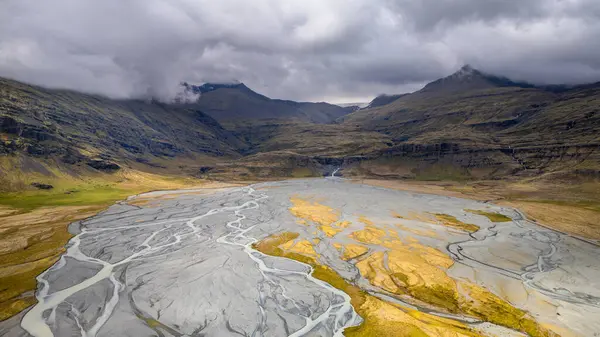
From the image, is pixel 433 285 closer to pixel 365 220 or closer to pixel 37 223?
pixel 365 220

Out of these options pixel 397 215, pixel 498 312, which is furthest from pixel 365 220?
pixel 498 312

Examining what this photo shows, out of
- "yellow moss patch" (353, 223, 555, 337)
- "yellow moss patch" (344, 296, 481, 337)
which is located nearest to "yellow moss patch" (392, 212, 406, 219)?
"yellow moss patch" (353, 223, 555, 337)

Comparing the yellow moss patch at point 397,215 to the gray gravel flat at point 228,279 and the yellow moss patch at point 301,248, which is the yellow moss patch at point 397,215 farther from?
the yellow moss patch at point 301,248

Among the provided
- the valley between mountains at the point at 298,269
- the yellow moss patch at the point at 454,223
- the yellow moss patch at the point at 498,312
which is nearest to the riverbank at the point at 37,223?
the valley between mountains at the point at 298,269

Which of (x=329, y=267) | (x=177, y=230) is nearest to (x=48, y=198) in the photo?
(x=177, y=230)

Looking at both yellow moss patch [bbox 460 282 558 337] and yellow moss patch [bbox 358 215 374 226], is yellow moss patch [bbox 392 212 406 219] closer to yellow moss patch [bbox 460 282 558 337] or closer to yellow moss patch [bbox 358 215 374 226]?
yellow moss patch [bbox 358 215 374 226]

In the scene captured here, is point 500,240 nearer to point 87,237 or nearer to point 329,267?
point 329,267
